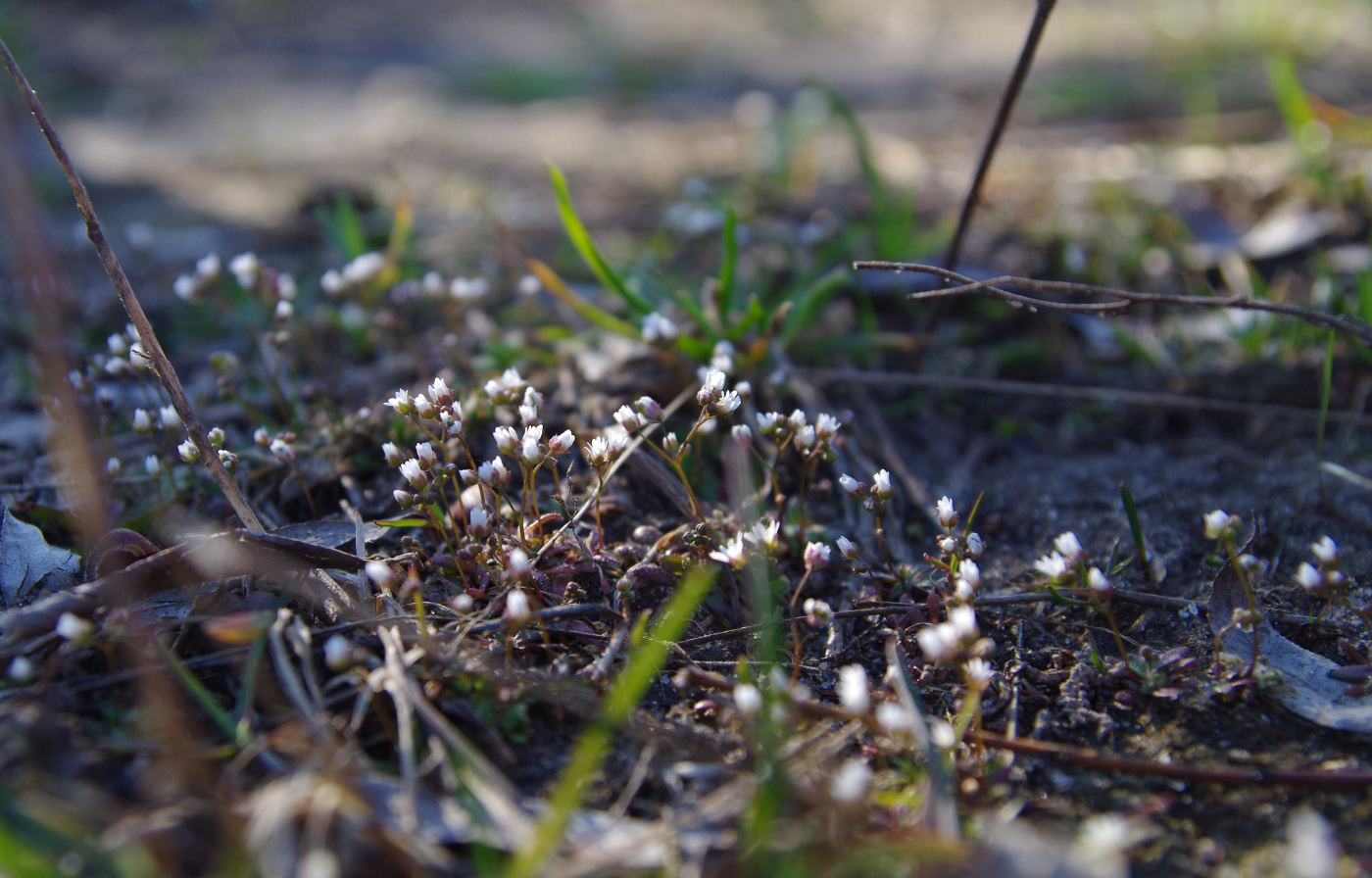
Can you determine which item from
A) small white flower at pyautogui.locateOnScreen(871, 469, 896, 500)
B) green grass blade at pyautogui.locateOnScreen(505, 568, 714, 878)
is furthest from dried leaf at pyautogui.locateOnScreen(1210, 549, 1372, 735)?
green grass blade at pyautogui.locateOnScreen(505, 568, 714, 878)

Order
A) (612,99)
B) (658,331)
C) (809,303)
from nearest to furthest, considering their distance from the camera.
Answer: (658,331) < (809,303) < (612,99)

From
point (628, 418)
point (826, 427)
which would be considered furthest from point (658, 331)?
point (826, 427)

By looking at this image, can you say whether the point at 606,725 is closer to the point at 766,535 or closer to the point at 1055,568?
the point at 766,535

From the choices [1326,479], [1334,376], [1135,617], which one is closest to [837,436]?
[1135,617]

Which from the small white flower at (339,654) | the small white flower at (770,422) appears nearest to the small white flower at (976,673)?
the small white flower at (770,422)

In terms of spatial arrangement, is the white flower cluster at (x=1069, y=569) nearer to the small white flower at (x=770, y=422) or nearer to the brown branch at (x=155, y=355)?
the small white flower at (x=770, y=422)

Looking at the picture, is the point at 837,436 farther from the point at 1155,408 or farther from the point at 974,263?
the point at 974,263
